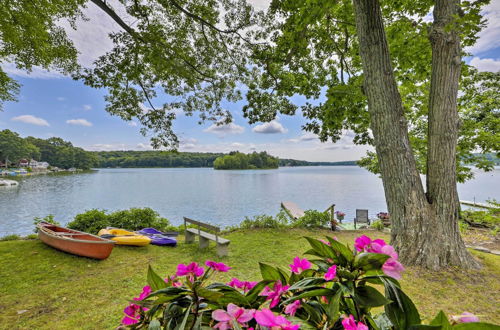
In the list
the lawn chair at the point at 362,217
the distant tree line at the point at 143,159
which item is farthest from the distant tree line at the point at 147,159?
the lawn chair at the point at 362,217

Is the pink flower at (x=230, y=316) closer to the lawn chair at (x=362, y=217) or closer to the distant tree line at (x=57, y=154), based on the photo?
the lawn chair at (x=362, y=217)

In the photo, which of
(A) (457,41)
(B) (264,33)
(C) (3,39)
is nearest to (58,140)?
(C) (3,39)

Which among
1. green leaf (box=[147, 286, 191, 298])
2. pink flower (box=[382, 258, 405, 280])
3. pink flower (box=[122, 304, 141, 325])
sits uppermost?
pink flower (box=[382, 258, 405, 280])

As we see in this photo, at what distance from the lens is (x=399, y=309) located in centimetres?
64

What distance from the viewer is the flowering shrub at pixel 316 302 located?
630 millimetres

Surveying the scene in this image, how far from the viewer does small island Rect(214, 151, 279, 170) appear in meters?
72.9

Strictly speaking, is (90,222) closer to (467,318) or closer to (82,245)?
(82,245)

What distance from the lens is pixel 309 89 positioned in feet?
23.6

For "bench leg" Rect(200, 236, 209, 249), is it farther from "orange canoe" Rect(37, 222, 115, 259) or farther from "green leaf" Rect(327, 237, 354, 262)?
"green leaf" Rect(327, 237, 354, 262)

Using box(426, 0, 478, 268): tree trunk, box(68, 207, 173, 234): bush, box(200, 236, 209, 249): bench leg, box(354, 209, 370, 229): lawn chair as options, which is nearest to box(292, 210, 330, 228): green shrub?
box(200, 236, 209, 249): bench leg

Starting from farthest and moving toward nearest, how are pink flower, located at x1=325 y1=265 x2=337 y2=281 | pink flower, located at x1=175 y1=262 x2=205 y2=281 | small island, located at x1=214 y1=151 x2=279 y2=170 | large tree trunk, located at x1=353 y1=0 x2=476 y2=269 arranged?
1. small island, located at x1=214 y1=151 x2=279 y2=170
2. large tree trunk, located at x1=353 y1=0 x2=476 y2=269
3. pink flower, located at x1=175 y1=262 x2=205 y2=281
4. pink flower, located at x1=325 y1=265 x2=337 y2=281

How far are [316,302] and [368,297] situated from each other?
0.51ft

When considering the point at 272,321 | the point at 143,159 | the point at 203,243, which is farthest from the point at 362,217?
the point at 143,159

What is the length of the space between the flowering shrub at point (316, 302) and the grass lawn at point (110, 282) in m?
2.40
